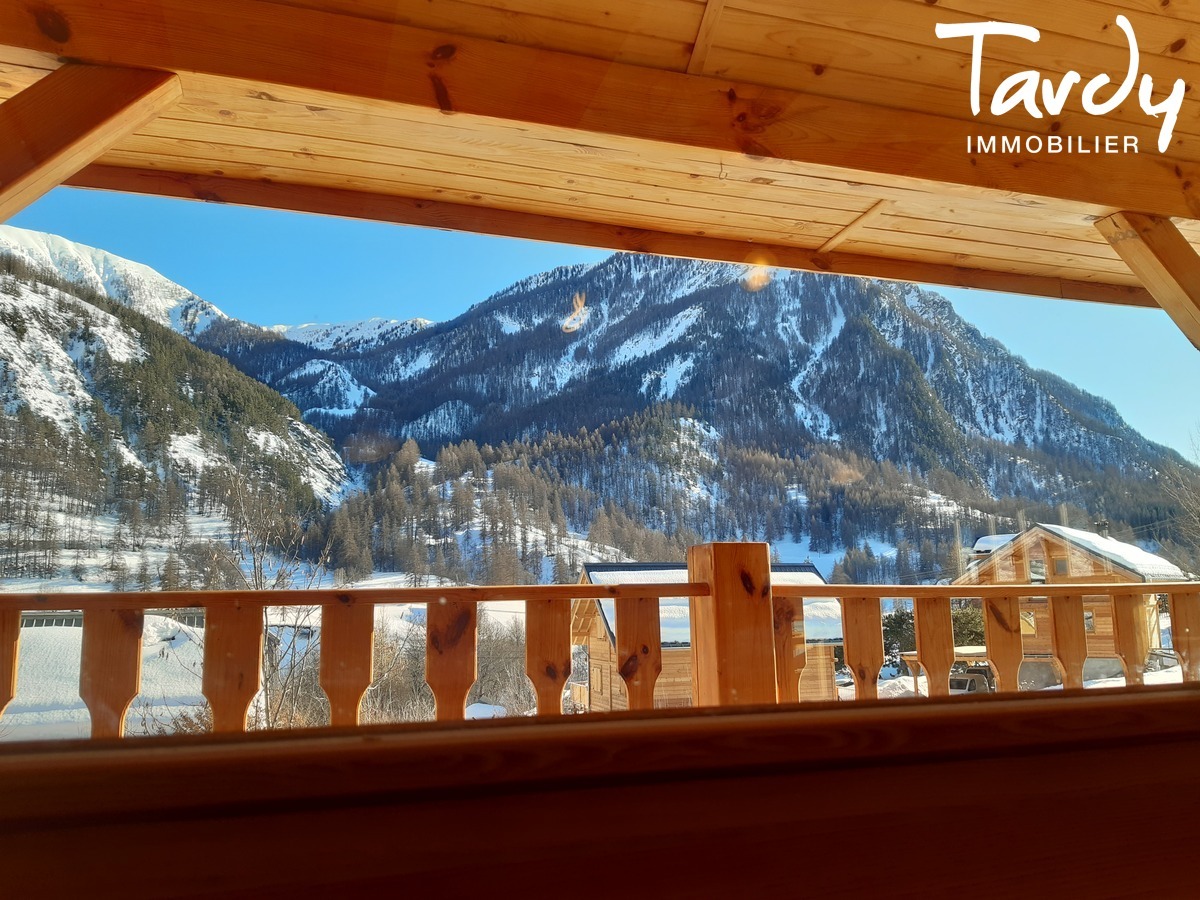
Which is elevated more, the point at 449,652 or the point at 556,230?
the point at 556,230

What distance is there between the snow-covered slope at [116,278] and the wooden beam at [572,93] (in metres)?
3.21

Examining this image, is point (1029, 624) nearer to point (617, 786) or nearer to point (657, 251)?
point (657, 251)

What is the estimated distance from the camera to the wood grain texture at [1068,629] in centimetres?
178

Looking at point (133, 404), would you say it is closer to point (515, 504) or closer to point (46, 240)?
point (46, 240)

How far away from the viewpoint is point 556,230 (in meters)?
1.84

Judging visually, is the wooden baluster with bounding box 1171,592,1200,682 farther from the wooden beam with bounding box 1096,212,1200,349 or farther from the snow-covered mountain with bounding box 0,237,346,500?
the snow-covered mountain with bounding box 0,237,346,500

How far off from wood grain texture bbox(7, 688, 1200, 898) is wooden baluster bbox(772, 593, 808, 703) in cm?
108

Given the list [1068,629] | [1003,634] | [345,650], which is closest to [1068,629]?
[1068,629]

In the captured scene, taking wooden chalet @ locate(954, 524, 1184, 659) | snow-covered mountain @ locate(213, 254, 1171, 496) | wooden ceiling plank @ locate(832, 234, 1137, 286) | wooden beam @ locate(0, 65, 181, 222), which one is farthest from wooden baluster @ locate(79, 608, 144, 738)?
snow-covered mountain @ locate(213, 254, 1171, 496)

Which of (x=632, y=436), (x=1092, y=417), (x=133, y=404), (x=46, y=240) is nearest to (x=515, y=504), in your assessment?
(x=632, y=436)

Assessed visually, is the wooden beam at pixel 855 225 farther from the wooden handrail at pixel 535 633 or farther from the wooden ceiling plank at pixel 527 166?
the wooden handrail at pixel 535 633

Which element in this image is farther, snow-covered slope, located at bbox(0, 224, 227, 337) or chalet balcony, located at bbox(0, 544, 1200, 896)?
snow-covered slope, located at bbox(0, 224, 227, 337)

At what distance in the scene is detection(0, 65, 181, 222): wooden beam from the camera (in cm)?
109

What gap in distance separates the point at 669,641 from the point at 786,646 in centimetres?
25
